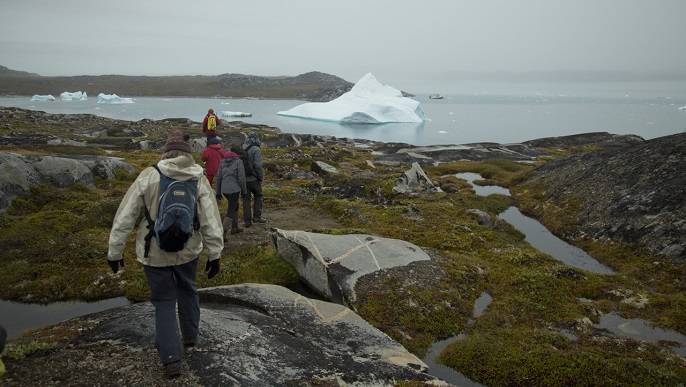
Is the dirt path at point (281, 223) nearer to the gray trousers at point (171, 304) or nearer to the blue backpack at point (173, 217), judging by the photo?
the gray trousers at point (171, 304)

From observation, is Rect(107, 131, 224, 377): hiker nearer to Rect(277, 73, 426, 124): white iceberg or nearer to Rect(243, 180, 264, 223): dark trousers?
Rect(243, 180, 264, 223): dark trousers

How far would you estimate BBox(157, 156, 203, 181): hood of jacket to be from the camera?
575 cm

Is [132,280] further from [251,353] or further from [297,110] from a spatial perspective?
[297,110]

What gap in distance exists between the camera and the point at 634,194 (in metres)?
18.8

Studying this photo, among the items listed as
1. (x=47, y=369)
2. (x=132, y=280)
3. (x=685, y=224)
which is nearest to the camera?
(x=47, y=369)

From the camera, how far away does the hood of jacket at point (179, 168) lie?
5754 millimetres

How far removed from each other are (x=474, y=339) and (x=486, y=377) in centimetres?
119

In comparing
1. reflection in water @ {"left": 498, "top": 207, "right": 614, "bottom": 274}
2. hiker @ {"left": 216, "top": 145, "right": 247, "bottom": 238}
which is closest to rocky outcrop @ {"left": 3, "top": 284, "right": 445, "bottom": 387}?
hiker @ {"left": 216, "top": 145, "right": 247, "bottom": 238}

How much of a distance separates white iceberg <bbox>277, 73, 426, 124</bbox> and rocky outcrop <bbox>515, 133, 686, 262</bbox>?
7414cm

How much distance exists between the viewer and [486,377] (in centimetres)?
A: 827

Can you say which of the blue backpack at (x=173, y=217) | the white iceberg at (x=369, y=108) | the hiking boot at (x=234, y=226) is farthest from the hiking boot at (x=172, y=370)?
the white iceberg at (x=369, y=108)

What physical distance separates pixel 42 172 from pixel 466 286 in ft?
69.1

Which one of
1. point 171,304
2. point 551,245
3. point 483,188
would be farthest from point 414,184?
point 171,304

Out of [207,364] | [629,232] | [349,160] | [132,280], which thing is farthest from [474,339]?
[349,160]
